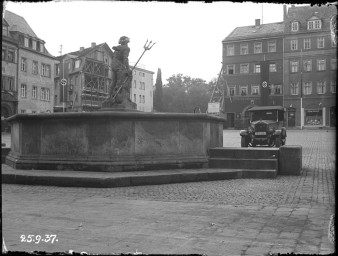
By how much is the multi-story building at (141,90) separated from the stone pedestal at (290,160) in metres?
6.00

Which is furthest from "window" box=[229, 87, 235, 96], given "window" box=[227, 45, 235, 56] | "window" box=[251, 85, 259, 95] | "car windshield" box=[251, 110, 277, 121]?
"car windshield" box=[251, 110, 277, 121]

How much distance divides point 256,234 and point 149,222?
149cm

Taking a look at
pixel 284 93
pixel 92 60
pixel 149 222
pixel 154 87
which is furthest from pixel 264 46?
pixel 149 222

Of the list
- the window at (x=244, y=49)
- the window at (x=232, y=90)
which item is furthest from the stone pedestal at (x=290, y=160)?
the window at (x=244, y=49)

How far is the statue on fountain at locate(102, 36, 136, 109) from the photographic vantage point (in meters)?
13.4

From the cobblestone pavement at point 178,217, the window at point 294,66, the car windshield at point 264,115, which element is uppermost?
the window at point 294,66

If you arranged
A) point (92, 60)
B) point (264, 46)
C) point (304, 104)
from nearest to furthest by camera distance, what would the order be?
point (92, 60)
point (304, 104)
point (264, 46)

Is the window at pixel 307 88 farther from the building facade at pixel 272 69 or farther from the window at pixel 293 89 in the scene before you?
the window at pixel 293 89

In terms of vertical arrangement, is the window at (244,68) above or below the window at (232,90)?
above

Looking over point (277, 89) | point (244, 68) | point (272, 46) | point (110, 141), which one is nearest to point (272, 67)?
point (272, 46)

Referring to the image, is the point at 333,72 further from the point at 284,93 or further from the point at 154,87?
the point at 284,93

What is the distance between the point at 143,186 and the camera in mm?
9281

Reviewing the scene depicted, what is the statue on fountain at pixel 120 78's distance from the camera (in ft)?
44.1

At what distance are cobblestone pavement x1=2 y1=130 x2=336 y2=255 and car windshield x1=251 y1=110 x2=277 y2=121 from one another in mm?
12494
